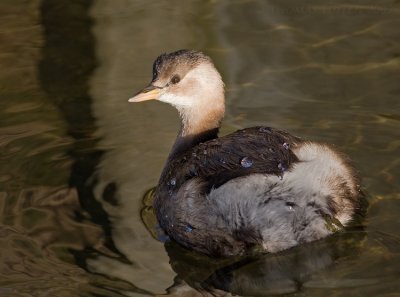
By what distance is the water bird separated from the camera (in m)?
5.00

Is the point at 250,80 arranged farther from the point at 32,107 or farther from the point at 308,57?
the point at 32,107

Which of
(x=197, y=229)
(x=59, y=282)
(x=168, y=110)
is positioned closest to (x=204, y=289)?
(x=197, y=229)

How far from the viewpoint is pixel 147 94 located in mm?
5934

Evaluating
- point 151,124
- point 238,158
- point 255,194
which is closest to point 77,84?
point 151,124

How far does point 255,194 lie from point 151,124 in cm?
196

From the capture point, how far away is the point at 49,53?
26.5ft

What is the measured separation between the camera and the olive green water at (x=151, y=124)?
16.9 feet

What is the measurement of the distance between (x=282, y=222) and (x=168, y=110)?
2253 mm

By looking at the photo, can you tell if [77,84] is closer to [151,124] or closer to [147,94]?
[151,124]

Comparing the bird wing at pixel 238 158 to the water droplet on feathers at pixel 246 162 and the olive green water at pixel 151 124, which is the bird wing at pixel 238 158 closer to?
the water droplet on feathers at pixel 246 162

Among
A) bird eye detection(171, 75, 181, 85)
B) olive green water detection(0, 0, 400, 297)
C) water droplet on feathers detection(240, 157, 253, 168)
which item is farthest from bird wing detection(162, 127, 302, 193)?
bird eye detection(171, 75, 181, 85)

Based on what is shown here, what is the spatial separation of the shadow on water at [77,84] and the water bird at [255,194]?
16.6 inches

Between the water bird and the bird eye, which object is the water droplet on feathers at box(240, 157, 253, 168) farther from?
the bird eye

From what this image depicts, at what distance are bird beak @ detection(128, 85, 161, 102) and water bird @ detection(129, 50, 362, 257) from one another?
1.67 ft
